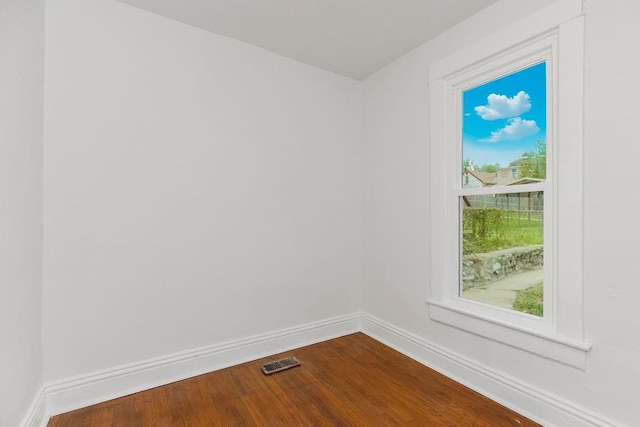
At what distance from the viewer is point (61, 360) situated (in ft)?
5.90

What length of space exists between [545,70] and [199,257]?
2.43m

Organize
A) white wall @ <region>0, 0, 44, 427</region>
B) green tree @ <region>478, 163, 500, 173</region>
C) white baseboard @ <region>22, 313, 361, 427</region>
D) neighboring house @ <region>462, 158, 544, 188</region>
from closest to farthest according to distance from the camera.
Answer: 1. white wall @ <region>0, 0, 44, 427</region>
2. white baseboard @ <region>22, 313, 361, 427</region>
3. neighboring house @ <region>462, 158, 544, 188</region>
4. green tree @ <region>478, 163, 500, 173</region>

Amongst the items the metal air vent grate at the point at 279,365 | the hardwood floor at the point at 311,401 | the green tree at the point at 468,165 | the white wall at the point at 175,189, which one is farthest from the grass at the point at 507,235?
the metal air vent grate at the point at 279,365

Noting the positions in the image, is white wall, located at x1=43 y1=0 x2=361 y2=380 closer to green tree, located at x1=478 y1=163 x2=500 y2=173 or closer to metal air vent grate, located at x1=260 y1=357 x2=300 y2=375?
metal air vent grate, located at x1=260 y1=357 x2=300 y2=375

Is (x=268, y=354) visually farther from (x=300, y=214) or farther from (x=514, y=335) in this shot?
(x=514, y=335)

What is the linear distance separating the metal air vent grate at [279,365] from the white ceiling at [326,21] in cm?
243

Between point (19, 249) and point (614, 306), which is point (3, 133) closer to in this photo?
point (19, 249)

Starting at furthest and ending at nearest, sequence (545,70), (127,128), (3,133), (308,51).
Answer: (308,51), (127,128), (545,70), (3,133)

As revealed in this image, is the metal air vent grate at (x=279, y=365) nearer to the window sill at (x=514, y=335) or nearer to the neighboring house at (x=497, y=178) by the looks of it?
the window sill at (x=514, y=335)

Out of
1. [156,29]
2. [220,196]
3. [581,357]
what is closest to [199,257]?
[220,196]

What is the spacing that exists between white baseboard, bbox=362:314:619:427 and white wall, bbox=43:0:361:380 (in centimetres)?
71

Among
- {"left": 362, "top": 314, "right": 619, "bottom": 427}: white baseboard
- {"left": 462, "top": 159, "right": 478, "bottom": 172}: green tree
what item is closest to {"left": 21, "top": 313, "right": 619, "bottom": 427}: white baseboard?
{"left": 362, "top": 314, "right": 619, "bottom": 427}: white baseboard

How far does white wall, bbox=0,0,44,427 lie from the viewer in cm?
133

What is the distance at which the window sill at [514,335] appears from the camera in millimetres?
1567
